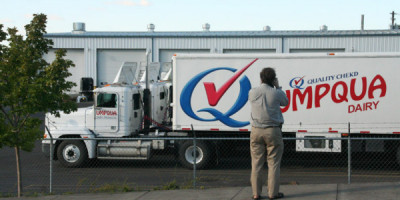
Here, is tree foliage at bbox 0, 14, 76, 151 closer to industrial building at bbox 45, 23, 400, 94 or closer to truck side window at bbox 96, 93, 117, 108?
truck side window at bbox 96, 93, 117, 108

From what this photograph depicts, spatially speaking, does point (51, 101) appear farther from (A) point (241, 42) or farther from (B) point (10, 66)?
(A) point (241, 42)

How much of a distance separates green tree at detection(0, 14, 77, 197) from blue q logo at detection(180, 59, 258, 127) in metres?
4.47

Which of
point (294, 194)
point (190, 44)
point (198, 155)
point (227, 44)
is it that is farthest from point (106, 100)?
point (190, 44)

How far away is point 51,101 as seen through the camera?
980cm

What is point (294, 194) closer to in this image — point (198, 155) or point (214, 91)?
point (198, 155)

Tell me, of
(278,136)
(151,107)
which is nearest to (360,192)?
(278,136)

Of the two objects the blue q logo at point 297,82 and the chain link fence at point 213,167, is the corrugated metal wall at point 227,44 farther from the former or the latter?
the blue q logo at point 297,82

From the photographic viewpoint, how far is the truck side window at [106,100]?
14.6 meters

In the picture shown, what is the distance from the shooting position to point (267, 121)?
7875 millimetres

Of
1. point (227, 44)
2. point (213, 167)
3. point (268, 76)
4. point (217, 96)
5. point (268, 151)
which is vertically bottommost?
point (213, 167)

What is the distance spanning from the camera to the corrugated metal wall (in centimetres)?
3166

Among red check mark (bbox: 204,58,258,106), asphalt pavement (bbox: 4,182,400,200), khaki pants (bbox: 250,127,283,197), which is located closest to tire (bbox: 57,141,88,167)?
red check mark (bbox: 204,58,258,106)

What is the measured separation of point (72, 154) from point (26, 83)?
5.14 metres

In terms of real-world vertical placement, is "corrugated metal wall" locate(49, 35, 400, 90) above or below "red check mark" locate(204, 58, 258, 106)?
above
